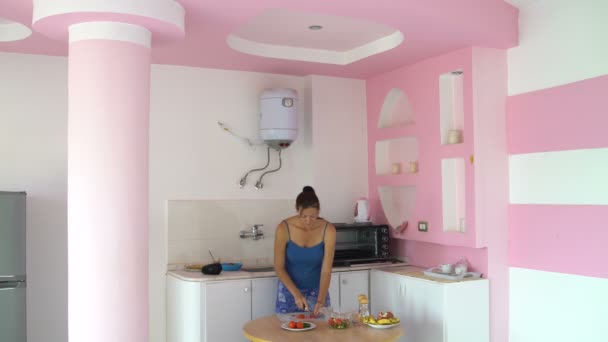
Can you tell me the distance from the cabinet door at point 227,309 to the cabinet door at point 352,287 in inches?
32.7

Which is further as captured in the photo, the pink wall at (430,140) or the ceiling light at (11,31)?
the pink wall at (430,140)

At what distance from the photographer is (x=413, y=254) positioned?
18.5ft

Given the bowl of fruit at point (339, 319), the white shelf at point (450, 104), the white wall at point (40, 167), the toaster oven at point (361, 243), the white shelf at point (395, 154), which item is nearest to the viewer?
the bowl of fruit at point (339, 319)

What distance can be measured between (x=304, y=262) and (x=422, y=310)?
997 mm

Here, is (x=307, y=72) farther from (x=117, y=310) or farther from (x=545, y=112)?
(x=117, y=310)

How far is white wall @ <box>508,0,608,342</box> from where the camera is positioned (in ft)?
13.8

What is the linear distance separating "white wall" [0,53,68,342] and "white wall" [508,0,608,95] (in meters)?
3.55

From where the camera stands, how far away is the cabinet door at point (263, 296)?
4.96 meters

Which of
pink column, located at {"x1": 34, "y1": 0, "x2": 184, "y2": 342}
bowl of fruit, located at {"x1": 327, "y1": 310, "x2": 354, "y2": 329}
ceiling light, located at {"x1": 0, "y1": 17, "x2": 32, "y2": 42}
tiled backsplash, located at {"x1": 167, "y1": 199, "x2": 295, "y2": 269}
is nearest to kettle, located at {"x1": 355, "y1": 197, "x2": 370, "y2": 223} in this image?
tiled backsplash, located at {"x1": 167, "y1": 199, "x2": 295, "y2": 269}

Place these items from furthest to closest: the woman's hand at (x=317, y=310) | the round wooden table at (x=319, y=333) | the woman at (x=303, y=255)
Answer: the woman at (x=303, y=255) → the woman's hand at (x=317, y=310) → the round wooden table at (x=319, y=333)

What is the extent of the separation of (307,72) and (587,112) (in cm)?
246

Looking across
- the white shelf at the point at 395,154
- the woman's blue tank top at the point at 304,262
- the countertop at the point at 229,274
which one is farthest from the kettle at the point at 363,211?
the woman's blue tank top at the point at 304,262

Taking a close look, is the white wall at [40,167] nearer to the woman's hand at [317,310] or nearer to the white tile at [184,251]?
the white tile at [184,251]

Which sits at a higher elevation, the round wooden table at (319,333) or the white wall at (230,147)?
the white wall at (230,147)
